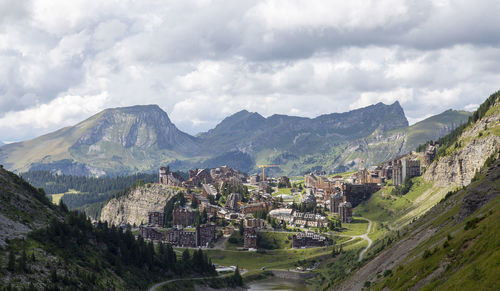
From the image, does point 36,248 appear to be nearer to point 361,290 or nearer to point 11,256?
point 11,256

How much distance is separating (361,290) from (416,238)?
27.4m

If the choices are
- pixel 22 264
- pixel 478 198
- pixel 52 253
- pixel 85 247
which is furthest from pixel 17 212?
pixel 478 198

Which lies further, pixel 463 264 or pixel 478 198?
pixel 478 198

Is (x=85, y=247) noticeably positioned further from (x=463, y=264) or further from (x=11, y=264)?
(x=463, y=264)

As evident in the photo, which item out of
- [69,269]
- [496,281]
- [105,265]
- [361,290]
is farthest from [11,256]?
[496,281]

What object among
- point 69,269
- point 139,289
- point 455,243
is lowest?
point 139,289

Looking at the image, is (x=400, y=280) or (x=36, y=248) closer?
(x=400, y=280)

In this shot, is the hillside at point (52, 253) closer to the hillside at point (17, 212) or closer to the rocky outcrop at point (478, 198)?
the hillside at point (17, 212)

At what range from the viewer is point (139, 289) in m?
178

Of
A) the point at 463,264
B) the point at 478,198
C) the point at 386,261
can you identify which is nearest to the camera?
the point at 463,264

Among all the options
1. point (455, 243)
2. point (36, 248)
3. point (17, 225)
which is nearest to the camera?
point (455, 243)

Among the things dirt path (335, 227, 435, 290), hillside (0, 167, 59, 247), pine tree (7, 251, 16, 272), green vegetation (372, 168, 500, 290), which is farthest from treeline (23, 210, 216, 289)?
green vegetation (372, 168, 500, 290)

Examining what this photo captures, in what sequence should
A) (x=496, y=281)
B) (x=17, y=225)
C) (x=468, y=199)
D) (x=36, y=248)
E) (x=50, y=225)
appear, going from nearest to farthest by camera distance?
(x=496, y=281), (x=468, y=199), (x=36, y=248), (x=17, y=225), (x=50, y=225)

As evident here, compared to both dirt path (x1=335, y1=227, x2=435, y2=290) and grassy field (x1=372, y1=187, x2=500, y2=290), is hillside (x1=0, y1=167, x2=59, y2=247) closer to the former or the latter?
dirt path (x1=335, y1=227, x2=435, y2=290)
